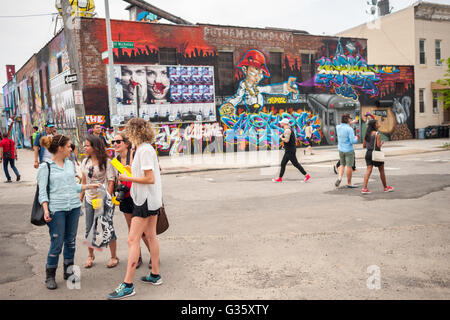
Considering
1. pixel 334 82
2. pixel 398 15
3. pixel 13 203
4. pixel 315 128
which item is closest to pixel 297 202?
pixel 13 203

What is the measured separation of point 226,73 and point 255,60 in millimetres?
2057

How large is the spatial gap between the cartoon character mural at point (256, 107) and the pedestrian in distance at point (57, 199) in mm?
18835

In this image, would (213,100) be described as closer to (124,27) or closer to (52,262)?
(124,27)

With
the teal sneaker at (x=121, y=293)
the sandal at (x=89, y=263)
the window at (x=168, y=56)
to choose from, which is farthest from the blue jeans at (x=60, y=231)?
the window at (x=168, y=56)

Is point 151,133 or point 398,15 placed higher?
point 398,15

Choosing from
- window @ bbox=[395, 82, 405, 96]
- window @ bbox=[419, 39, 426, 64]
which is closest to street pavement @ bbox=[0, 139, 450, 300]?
window @ bbox=[395, 82, 405, 96]

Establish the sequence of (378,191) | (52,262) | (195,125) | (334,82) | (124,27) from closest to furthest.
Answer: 1. (52,262)
2. (378,191)
3. (124,27)
4. (195,125)
5. (334,82)

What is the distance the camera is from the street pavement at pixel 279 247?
4086 millimetres

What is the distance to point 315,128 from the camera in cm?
2591

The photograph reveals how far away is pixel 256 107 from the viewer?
24.0 meters

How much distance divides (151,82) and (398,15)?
21243 millimetres

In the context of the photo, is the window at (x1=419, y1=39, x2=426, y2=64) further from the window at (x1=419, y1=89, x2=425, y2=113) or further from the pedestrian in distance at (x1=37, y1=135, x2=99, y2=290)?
the pedestrian in distance at (x1=37, y1=135, x2=99, y2=290)

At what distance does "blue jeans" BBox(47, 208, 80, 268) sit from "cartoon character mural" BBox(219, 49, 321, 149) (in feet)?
61.8

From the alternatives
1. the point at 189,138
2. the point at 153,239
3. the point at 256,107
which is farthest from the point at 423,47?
the point at 153,239
